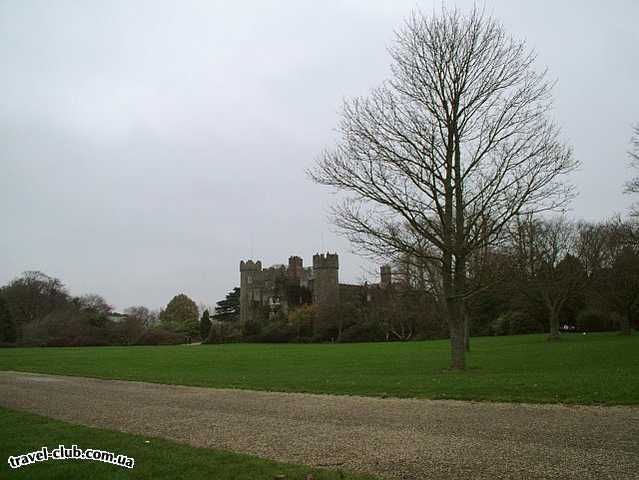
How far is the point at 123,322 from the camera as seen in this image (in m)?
75.2

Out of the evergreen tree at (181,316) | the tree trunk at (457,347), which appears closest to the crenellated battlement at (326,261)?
the evergreen tree at (181,316)

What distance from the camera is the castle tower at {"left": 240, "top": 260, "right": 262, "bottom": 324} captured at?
303 feet

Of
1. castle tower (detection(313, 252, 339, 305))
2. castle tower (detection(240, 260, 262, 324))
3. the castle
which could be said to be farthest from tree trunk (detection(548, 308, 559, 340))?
castle tower (detection(240, 260, 262, 324))

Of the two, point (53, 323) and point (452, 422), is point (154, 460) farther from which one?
point (53, 323)

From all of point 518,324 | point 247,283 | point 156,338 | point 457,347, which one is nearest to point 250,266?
point 247,283

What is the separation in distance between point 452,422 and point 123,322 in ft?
239

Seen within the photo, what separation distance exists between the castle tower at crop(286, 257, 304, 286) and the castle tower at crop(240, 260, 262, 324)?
5.90 m

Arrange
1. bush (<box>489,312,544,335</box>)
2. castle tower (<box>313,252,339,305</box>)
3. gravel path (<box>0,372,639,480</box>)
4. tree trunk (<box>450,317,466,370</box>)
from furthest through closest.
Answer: castle tower (<box>313,252,339,305</box>), bush (<box>489,312,544,335</box>), tree trunk (<box>450,317,466,370</box>), gravel path (<box>0,372,639,480</box>)

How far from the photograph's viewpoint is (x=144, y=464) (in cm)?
641

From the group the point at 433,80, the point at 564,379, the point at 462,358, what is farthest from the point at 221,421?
the point at 433,80

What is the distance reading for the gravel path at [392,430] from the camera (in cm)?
607

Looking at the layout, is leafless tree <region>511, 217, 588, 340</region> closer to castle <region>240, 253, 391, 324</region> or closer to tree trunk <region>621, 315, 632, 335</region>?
tree trunk <region>621, 315, 632, 335</region>

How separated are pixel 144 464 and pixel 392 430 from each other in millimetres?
3605

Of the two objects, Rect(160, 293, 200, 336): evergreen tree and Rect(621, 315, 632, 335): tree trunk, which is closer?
Rect(621, 315, 632, 335): tree trunk
